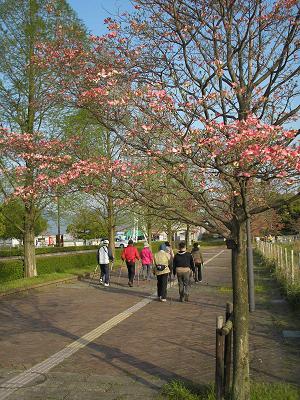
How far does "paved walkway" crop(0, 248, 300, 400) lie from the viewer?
5809 millimetres

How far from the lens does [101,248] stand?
1738 cm

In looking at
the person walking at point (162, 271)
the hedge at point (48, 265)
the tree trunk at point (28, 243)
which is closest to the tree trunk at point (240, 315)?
the person walking at point (162, 271)

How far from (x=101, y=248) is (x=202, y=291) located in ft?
13.6

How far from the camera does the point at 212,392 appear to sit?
199 inches

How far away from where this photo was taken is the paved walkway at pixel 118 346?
19.1 feet

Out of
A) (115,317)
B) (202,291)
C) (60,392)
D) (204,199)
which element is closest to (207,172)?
(204,199)

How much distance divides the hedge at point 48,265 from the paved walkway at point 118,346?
6.37m

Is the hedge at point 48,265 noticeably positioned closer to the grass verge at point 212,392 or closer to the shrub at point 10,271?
the shrub at point 10,271

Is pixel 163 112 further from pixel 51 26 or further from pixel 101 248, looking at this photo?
pixel 51 26

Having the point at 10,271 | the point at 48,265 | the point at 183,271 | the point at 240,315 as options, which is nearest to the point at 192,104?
the point at 240,315

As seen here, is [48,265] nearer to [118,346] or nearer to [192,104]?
[118,346]

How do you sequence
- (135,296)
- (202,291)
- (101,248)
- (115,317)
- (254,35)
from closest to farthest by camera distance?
(254,35) → (115,317) → (135,296) → (202,291) → (101,248)

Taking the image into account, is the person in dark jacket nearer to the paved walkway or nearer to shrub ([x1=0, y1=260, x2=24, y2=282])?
the paved walkway

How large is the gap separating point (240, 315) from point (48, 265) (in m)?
19.7
